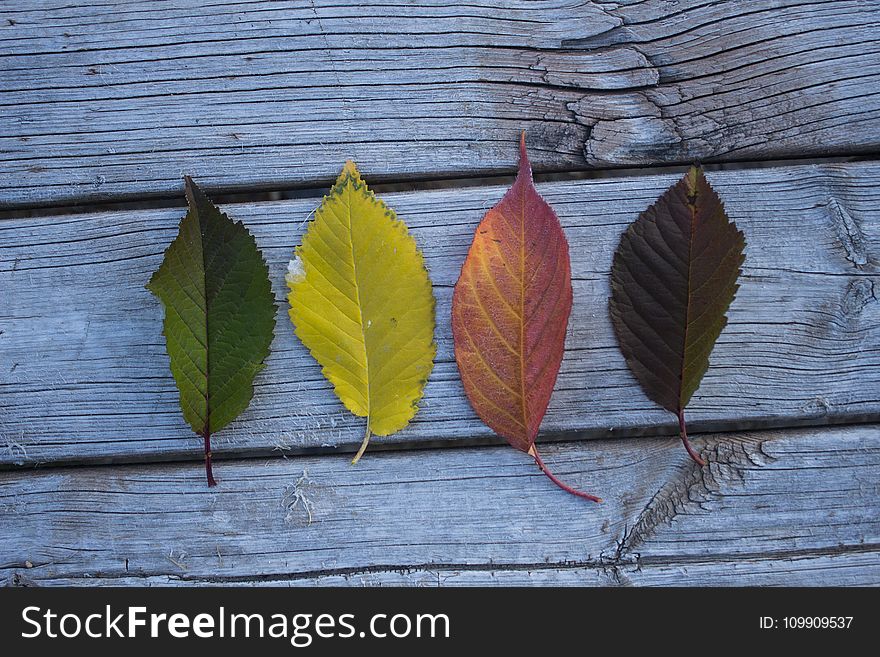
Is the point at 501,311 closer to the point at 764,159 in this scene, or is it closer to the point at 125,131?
the point at 764,159

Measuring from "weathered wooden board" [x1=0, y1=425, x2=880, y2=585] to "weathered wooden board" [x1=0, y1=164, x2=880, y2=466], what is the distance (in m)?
0.03

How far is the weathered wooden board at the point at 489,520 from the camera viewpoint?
2.32 ft

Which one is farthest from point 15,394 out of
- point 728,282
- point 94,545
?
point 728,282

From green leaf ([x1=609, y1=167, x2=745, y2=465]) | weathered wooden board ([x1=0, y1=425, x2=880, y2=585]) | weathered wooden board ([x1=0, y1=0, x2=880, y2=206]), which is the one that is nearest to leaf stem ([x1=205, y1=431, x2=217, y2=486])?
weathered wooden board ([x1=0, y1=425, x2=880, y2=585])

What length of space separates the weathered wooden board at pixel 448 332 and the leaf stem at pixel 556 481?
4 centimetres

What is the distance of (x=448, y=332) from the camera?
2.30 ft

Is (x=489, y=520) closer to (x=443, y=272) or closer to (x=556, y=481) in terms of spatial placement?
(x=556, y=481)

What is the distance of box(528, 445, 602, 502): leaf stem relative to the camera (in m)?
0.69

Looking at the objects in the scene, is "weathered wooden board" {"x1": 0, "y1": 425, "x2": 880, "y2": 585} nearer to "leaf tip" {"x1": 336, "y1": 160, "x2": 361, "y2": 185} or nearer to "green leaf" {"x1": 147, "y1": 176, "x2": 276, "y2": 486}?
"green leaf" {"x1": 147, "y1": 176, "x2": 276, "y2": 486}

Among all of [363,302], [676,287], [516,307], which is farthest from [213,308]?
[676,287]

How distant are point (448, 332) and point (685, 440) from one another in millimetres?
283

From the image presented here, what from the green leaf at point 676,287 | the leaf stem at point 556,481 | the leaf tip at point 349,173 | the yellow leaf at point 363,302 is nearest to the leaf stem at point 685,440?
the green leaf at point 676,287

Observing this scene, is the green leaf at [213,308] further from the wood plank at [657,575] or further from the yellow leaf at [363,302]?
the wood plank at [657,575]

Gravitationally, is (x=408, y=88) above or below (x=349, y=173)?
above
